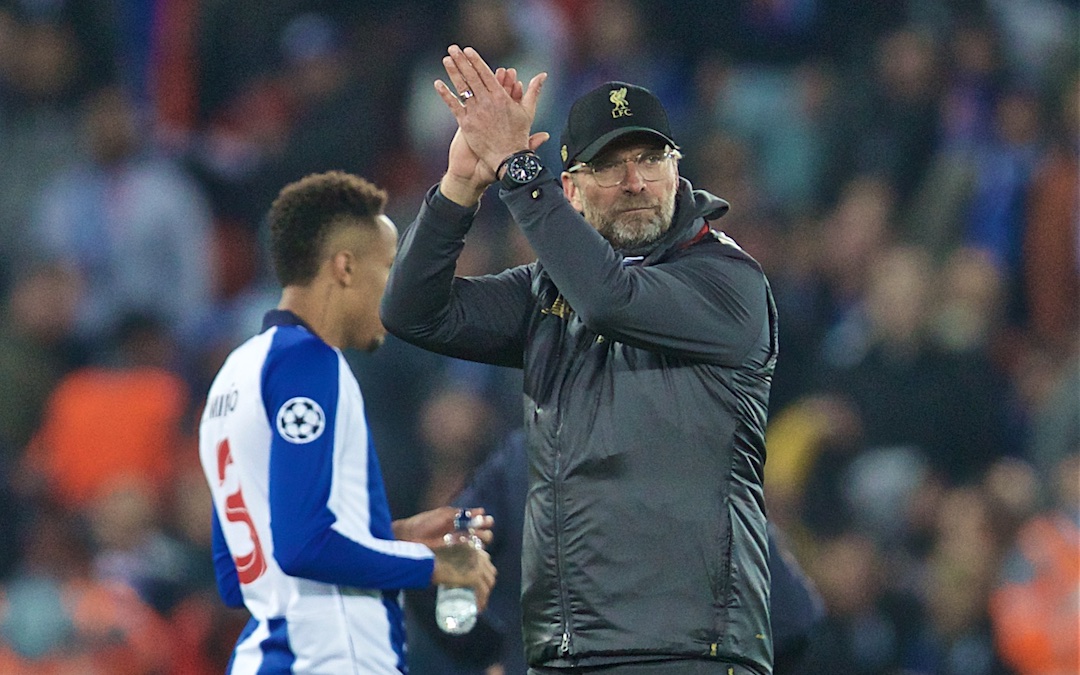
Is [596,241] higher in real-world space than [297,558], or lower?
higher

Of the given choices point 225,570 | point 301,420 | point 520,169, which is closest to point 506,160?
point 520,169

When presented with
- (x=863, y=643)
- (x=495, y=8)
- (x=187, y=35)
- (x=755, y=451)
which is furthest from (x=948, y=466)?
(x=187, y=35)

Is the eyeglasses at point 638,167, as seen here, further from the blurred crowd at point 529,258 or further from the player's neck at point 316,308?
the blurred crowd at point 529,258

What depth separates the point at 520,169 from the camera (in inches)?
135

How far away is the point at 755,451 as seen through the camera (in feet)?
11.6

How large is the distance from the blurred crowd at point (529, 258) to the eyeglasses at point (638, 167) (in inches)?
116

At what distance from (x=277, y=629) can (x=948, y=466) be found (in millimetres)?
4267

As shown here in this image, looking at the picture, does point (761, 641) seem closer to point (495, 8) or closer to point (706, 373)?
point (706, 373)

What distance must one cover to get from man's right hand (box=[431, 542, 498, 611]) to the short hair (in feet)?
2.43

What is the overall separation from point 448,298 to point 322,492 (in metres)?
0.52

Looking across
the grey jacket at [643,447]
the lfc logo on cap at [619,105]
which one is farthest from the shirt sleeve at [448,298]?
the lfc logo on cap at [619,105]

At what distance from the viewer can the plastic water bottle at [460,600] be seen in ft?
13.4

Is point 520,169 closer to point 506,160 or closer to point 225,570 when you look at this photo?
point 506,160

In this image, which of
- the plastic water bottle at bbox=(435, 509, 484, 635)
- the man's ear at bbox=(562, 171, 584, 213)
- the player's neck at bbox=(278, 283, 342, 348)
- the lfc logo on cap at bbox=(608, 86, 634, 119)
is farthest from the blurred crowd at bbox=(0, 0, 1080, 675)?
the lfc logo on cap at bbox=(608, 86, 634, 119)
